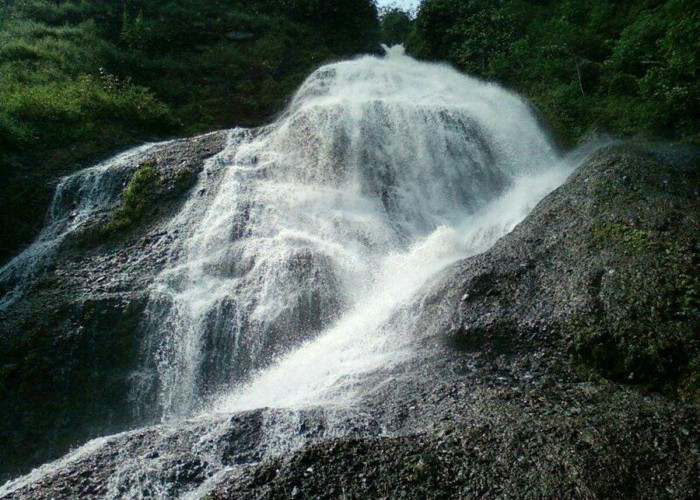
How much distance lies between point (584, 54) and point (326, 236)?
38.4 feet

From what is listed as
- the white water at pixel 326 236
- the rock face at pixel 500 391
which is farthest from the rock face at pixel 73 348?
the white water at pixel 326 236

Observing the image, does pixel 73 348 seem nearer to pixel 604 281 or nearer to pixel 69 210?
pixel 69 210

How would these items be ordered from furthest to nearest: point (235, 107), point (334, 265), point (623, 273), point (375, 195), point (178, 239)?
point (235, 107), point (375, 195), point (178, 239), point (334, 265), point (623, 273)

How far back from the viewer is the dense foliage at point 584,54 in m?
9.35

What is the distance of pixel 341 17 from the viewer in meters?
23.1

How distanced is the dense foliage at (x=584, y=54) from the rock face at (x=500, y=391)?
166cm

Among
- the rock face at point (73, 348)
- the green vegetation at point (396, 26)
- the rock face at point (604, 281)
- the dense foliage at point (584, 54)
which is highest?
the green vegetation at point (396, 26)

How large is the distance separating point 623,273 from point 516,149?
7277mm

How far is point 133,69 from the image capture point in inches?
728

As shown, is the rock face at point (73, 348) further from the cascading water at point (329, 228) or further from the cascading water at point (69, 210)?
the cascading water at point (329, 228)

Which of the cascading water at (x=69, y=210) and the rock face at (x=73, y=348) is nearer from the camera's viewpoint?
the rock face at (x=73, y=348)

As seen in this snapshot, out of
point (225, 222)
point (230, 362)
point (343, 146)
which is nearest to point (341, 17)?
point (343, 146)

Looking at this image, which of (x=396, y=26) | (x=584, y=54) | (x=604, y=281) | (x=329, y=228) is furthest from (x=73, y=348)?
(x=396, y=26)

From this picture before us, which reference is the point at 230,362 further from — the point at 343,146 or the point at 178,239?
the point at 343,146
